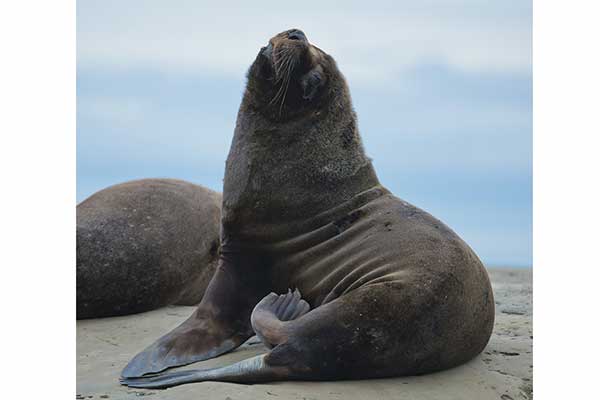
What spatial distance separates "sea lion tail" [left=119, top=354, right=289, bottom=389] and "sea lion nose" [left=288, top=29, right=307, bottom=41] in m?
1.87

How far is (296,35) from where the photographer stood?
496 centimetres

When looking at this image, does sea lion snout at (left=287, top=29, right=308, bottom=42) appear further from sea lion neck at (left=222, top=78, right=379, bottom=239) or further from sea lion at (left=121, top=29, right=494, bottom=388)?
sea lion neck at (left=222, top=78, right=379, bottom=239)

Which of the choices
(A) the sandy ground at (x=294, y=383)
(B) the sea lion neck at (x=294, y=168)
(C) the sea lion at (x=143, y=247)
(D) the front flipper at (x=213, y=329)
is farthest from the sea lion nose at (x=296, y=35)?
(C) the sea lion at (x=143, y=247)

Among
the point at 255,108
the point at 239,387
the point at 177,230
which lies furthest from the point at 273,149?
the point at 177,230

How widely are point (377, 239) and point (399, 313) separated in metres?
0.62

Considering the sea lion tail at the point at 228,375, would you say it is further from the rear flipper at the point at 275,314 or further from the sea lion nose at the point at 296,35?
the sea lion nose at the point at 296,35

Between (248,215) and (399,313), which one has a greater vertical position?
(248,215)

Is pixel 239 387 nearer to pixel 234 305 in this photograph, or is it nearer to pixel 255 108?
pixel 234 305

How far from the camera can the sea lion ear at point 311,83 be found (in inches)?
197

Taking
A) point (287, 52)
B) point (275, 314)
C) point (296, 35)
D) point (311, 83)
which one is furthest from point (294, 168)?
point (275, 314)

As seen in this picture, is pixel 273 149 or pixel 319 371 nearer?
pixel 319 371
